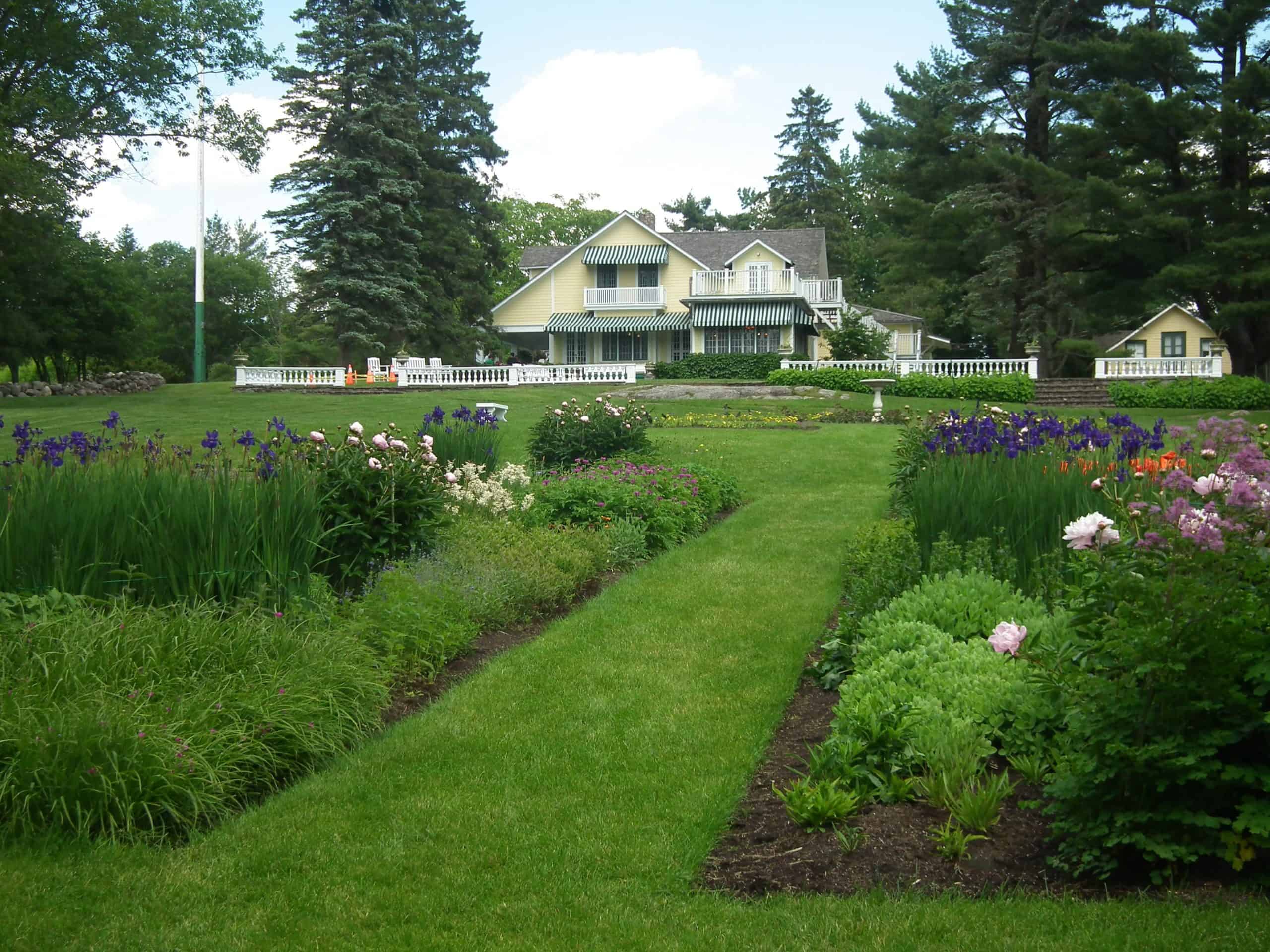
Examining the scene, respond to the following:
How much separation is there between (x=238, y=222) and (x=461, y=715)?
3993 inches

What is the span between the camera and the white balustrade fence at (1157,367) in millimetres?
31609

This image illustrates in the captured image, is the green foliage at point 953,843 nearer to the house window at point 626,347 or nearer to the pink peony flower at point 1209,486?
the pink peony flower at point 1209,486

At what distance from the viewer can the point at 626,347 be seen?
4628 centimetres

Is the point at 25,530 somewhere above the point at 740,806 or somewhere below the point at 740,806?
above

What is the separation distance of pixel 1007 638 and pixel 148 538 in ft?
14.9

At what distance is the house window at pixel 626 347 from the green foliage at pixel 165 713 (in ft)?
133

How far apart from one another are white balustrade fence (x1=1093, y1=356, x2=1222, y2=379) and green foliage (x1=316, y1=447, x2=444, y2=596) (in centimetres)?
2853

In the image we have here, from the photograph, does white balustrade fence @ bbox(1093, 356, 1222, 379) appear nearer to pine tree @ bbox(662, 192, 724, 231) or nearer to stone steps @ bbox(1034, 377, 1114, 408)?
stone steps @ bbox(1034, 377, 1114, 408)

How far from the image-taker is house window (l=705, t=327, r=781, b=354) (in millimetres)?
44219

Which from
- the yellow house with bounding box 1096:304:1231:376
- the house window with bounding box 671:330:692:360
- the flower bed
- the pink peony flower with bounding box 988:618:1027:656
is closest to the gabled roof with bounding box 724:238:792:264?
the house window with bounding box 671:330:692:360

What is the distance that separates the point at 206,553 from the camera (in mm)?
6094

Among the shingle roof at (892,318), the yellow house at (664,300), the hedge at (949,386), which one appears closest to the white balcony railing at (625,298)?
the yellow house at (664,300)

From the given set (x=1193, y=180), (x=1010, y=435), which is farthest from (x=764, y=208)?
(x=1010, y=435)

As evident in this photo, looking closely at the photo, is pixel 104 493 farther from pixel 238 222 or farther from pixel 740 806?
pixel 238 222
